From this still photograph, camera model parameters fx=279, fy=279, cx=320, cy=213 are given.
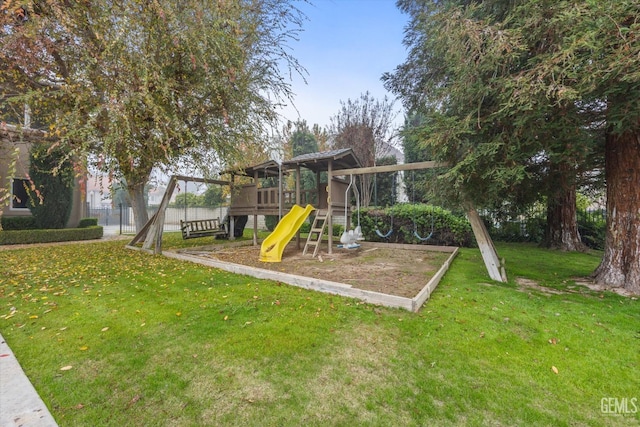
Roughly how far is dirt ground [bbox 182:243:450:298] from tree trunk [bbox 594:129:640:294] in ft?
9.24

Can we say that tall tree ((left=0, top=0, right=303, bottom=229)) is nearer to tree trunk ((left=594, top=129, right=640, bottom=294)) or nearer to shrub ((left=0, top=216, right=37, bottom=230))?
tree trunk ((left=594, top=129, right=640, bottom=294))

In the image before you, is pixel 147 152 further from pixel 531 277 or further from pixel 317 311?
pixel 531 277

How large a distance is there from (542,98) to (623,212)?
106 inches

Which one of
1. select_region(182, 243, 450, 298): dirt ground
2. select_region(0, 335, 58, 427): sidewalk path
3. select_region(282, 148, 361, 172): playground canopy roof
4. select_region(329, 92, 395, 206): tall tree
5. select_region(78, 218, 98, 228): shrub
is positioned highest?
select_region(329, 92, 395, 206): tall tree

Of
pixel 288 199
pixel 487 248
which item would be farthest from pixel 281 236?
pixel 487 248

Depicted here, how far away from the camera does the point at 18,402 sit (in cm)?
197

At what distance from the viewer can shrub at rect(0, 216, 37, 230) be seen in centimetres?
1052

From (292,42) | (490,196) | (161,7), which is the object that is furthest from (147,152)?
(490,196)

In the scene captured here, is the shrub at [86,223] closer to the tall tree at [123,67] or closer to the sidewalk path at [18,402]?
the tall tree at [123,67]

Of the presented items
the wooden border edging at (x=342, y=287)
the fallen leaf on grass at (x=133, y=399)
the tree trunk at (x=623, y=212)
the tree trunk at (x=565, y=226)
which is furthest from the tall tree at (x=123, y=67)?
the tree trunk at (x=565, y=226)

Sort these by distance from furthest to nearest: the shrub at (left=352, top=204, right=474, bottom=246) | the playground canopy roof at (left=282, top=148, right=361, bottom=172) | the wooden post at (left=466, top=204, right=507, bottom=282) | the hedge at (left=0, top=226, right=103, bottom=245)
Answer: the hedge at (left=0, top=226, right=103, bottom=245), the shrub at (left=352, top=204, right=474, bottom=246), the playground canopy roof at (left=282, top=148, right=361, bottom=172), the wooden post at (left=466, top=204, right=507, bottom=282)

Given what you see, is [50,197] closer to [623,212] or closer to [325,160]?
[325,160]

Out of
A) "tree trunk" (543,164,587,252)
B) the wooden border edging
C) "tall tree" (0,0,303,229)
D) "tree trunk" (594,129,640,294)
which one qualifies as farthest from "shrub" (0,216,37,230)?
"tree trunk" (543,164,587,252)

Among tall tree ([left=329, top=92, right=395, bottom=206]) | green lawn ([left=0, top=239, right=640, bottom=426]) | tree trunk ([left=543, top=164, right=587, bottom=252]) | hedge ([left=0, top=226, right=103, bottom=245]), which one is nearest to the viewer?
green lawn ([left=0, top=239, right=640, bottom=426])
